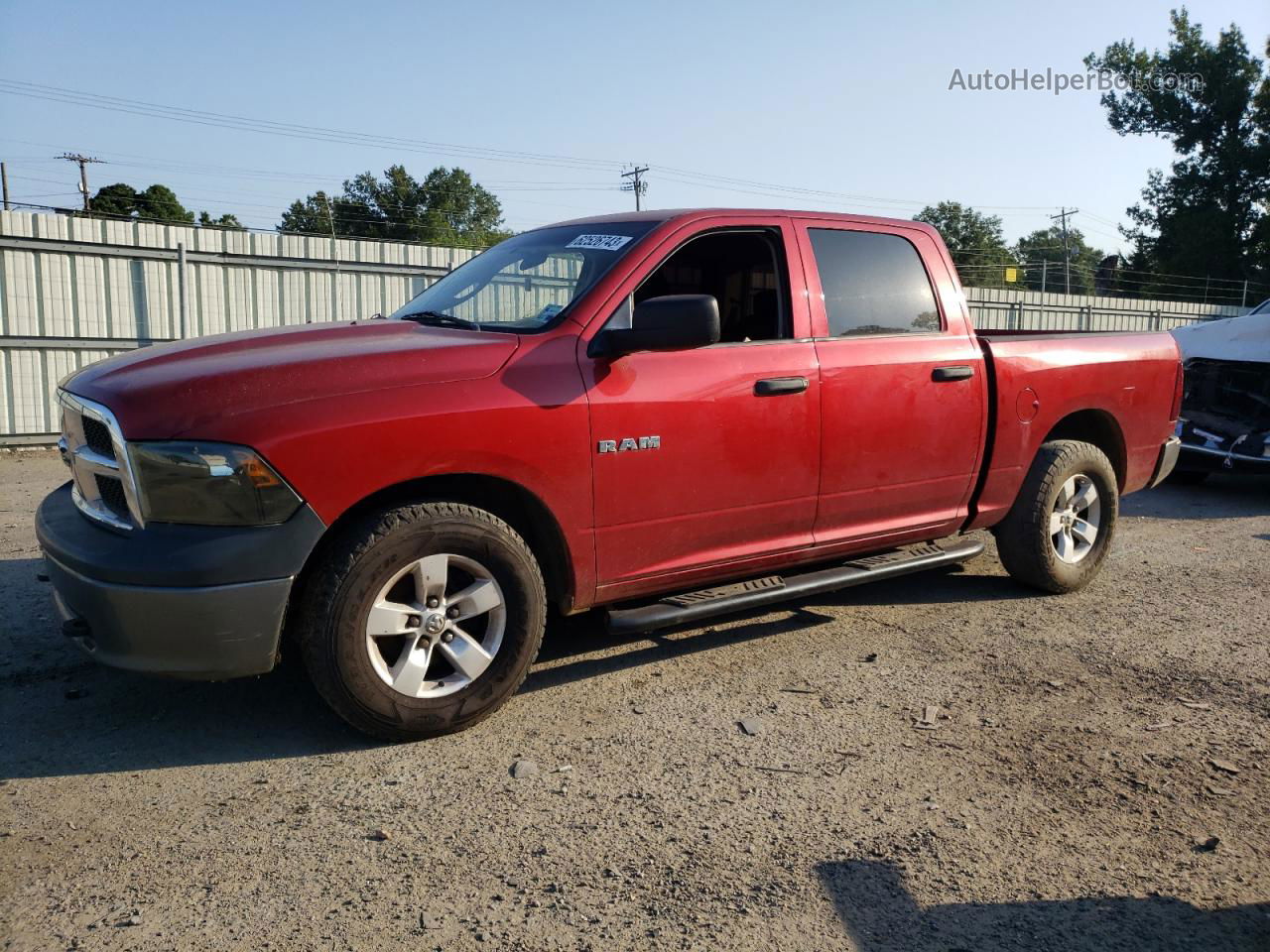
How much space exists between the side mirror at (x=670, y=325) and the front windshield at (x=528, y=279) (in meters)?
0.36

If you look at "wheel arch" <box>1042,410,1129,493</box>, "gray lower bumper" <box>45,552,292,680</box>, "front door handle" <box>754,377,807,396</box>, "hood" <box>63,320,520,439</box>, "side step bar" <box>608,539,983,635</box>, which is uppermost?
"hood" <box>63,320,520,439</box>

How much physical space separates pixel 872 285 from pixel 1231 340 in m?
6.50

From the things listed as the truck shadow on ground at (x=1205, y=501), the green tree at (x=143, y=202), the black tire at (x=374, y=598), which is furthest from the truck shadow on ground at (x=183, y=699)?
the green tree at (x=143, y=202)

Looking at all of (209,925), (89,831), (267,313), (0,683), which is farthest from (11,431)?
(209,925)

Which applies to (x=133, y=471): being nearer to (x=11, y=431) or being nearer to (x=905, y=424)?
(x=905, y=424)

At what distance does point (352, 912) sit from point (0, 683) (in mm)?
2338

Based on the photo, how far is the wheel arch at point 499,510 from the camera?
11.4 ft

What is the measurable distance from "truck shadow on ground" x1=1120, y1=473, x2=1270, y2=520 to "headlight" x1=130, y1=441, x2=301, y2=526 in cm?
731

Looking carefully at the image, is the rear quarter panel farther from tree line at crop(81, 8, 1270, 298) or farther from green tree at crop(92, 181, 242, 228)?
green tree at crop(92, 181, 242, 228)

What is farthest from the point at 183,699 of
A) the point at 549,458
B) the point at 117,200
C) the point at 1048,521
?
the point at 117,200

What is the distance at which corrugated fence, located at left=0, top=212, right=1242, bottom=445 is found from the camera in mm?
10773

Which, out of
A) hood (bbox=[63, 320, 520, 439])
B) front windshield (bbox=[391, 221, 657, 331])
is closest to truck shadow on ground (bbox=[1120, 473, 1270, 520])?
front windshield (bbox=[391, 221, 657, 331])

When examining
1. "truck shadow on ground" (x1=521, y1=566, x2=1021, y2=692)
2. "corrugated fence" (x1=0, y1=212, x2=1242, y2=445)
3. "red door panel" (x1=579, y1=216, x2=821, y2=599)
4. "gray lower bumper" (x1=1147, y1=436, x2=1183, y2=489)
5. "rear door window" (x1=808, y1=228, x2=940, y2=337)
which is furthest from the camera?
"corrugated fence" (x1=0, y1=212, x2=1242, y2=445)

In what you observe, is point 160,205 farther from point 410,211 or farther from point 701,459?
point 701,459
